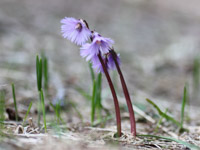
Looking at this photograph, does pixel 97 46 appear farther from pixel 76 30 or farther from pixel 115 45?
pixel 115 45

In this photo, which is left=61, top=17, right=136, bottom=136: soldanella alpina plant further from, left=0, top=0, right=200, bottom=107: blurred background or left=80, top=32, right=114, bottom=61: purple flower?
left=0, top=0, right=200, bottom=107: blurred background

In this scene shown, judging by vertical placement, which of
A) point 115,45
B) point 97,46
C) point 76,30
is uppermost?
point 115,45

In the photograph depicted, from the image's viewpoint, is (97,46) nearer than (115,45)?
Yes

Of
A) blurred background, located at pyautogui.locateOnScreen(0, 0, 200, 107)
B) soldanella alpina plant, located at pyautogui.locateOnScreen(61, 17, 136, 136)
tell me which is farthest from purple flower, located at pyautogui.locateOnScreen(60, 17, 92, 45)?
blurred background, located at pyautogui.locateOnScreen(0, 0, 200, 107)

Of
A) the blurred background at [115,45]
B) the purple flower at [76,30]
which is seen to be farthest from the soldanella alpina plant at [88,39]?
the blurred background at [115,45]

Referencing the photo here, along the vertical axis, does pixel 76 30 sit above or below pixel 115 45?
below

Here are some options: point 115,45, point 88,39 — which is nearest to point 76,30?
point 88,39

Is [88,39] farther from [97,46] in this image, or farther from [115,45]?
[115,45]
